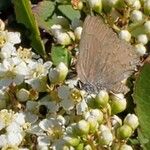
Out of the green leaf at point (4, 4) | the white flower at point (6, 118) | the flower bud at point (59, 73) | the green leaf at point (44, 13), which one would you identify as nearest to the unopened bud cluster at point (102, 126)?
the flower bud at point (59, 73)

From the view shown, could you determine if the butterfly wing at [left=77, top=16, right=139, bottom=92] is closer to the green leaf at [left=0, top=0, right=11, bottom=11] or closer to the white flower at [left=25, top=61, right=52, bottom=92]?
the white flower at [left=25, top=61, right=52, bottom=92]

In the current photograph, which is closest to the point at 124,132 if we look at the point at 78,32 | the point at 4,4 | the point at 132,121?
the point at 132,121

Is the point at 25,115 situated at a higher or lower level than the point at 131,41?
lower

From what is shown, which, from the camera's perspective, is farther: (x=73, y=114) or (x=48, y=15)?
(x=48, y=15)

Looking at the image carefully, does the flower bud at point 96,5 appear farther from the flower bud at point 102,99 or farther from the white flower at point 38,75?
the flower bud at point 102,99

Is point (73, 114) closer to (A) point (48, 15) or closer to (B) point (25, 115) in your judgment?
(B) point (25, 115)

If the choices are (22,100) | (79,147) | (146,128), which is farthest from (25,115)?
(146,128)

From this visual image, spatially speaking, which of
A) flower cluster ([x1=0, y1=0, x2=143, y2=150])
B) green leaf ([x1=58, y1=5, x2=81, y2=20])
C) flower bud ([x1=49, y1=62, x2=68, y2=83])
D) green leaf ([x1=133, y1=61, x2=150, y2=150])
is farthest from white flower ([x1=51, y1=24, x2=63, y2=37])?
green leaf ([x1=133, y1=61, x2=150, y2=150])
